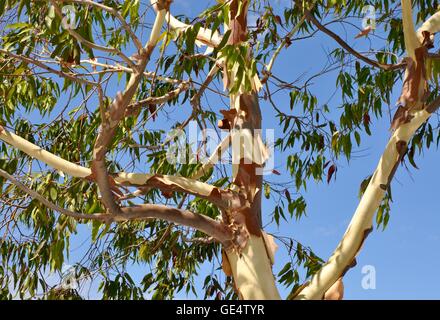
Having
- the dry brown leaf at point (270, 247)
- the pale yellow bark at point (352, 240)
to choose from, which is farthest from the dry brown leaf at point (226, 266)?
the pale yellow bark at point (352, 240)

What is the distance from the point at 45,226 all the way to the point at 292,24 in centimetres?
237

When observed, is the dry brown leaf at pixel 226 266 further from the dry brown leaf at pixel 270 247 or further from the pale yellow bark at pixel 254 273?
the dry brown leaf at pixel 270 247

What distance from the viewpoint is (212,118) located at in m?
4.79

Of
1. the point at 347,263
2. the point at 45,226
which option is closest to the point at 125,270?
the point at 45,226

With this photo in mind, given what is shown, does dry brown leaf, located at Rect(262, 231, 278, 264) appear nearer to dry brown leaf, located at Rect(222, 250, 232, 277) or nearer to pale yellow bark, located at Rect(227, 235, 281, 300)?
pale yellow bark, located at Rect(227, 235, 281, 300)

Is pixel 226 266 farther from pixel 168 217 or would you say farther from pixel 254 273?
pixel 168 217

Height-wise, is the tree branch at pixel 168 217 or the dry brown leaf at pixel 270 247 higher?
the tree branch at pixel 168 217

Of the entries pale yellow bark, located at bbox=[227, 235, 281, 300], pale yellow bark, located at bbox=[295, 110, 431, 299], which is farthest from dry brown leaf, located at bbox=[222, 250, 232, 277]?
pale yellow bark, located at bbox=[295, 110, 431, 299]

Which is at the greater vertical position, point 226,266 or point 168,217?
point 168,217

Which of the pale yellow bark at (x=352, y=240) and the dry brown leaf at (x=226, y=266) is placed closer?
the pale yellow bark at (x=352, y=240)

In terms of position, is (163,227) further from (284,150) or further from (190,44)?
(190,44)

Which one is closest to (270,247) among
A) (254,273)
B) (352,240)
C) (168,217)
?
(254,273)
